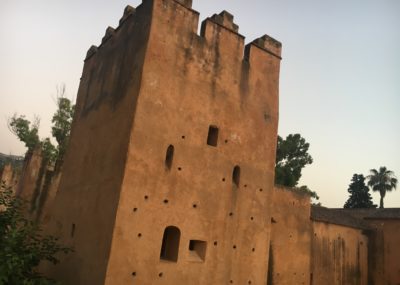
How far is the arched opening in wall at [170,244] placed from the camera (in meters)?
9.54

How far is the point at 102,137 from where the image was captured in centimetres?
1087

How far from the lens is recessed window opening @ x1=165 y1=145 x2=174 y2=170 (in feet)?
31.8

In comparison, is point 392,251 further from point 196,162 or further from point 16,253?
point 16,253

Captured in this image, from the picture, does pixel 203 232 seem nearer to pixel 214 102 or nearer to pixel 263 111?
pixel 214 102

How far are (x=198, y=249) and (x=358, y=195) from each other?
32985 millimetres

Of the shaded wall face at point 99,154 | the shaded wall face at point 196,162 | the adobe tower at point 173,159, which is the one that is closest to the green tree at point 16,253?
the shaded wall face at point 99,154

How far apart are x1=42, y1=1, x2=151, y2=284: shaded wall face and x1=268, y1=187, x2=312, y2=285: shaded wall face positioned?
23.9ft

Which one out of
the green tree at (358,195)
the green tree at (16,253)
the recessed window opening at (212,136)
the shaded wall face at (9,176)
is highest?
the green tree at (358,195)

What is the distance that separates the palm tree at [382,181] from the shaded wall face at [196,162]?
3823cm

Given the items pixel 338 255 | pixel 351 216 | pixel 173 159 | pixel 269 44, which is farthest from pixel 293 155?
pixel 173 159

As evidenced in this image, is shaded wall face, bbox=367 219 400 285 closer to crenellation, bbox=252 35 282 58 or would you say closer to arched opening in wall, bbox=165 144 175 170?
crenellation, bbox=252 35 282 58

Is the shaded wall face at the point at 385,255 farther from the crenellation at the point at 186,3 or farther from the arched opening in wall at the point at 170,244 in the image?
the crenellation at the point at 186,3

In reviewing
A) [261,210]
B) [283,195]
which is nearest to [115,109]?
[261,210]

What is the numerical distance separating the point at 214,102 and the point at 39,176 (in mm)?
8867
